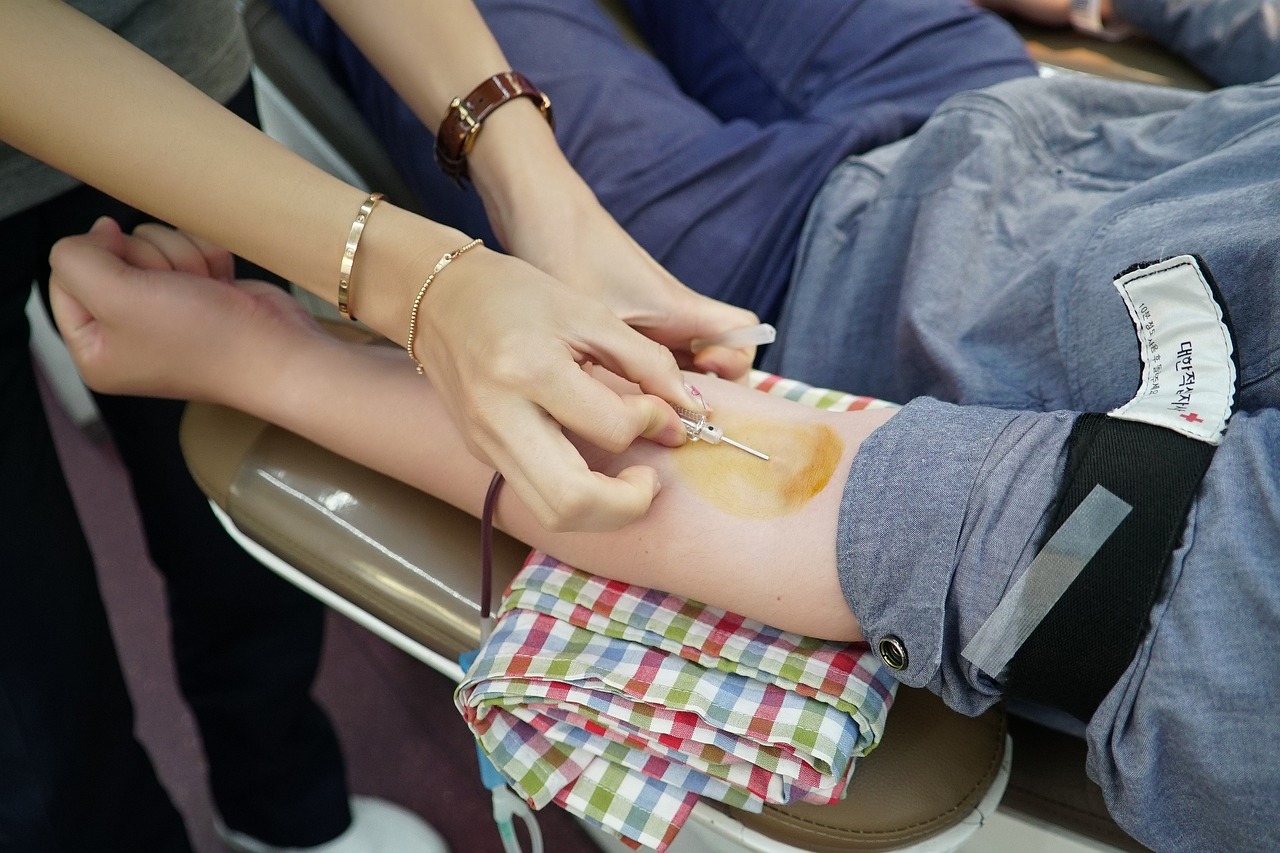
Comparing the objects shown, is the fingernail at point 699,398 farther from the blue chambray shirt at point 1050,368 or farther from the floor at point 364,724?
the floor at point 364,724

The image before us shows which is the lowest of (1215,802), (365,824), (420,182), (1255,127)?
(365,824)

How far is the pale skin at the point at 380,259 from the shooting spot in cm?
63

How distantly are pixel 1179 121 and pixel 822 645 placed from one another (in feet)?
1.96

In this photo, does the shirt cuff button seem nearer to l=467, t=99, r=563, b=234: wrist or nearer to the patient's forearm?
the patient's forearm

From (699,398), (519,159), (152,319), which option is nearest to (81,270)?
(152,319)

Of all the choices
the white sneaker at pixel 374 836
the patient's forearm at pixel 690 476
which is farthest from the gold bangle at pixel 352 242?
the white sneaker at pixel 374 836

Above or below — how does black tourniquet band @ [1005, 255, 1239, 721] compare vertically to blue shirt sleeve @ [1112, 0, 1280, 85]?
above

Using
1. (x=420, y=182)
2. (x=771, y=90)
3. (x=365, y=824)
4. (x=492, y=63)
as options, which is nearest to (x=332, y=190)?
(x=492, y=63)

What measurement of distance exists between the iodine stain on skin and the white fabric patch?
20 centimetres

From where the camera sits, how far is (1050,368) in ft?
2.52

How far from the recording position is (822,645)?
0.68 m

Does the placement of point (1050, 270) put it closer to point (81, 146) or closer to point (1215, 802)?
point (1215, 802)

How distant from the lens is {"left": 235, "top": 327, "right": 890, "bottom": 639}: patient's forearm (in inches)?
26.4

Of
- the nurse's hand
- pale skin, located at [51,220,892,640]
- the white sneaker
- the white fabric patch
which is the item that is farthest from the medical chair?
the white sneaker
